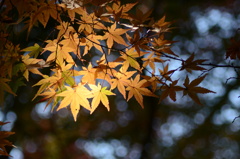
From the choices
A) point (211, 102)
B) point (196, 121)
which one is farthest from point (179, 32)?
point (196, 121)

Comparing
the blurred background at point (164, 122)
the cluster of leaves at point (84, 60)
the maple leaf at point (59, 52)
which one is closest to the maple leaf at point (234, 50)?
the cluster of leaves at point (84, 60)

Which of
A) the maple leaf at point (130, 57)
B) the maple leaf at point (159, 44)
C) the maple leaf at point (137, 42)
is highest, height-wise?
the maple leaf at point (137, 42)

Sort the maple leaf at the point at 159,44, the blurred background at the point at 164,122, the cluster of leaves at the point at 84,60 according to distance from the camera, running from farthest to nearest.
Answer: the blurred background at the point at 164,122 < the maple leaf at the point at 159,44 < the cluster of leaves at the point at 84,60

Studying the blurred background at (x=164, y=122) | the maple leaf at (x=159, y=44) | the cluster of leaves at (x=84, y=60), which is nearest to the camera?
the cluster of leaves at (x=84, y=60)

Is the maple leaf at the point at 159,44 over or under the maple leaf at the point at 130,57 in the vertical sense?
over

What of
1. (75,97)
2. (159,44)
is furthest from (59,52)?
(159,44)

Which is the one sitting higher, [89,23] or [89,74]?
[89,23]

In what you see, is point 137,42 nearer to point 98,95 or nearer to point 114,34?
point 114,34

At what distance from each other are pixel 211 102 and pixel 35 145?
4.35 meters

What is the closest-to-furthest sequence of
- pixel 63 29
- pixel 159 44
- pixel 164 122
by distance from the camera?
pixel 63 29 < pixel 159 44 < pixel 164 122

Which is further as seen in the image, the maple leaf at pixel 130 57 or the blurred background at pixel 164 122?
the blurred background at pixel 164 122

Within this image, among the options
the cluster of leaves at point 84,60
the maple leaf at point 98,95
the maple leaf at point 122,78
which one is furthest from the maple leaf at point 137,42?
the maple leaf at point 98,95

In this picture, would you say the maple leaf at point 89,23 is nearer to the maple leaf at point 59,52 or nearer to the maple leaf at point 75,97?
the maple leaf at point 59,52

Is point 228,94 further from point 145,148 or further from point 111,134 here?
point 111,134
